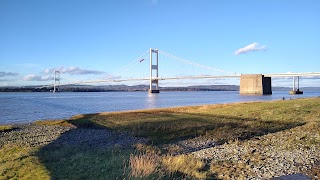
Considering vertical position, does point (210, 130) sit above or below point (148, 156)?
below

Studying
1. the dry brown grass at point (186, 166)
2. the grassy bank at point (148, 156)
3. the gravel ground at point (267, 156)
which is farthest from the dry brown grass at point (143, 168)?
the gravel ground at point (267, 156)

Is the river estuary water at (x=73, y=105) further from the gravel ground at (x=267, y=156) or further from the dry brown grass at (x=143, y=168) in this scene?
the dry brown grass at (x=143, y=168)

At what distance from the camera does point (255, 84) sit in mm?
88688

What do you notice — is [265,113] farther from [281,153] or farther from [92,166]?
[92,166]

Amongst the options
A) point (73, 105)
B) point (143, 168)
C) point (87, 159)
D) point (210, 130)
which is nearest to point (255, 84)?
point (73, 105)

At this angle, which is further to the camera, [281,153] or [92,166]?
[281,153]

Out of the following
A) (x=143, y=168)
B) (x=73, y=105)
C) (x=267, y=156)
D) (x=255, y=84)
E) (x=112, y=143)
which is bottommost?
(x=73, y=105)

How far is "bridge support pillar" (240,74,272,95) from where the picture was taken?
87.4 meters

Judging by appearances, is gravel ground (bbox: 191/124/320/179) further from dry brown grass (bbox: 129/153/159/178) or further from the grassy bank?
dry brown grass (bbox: 129/153/159/178)

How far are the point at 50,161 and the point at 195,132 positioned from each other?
6172 millimetres

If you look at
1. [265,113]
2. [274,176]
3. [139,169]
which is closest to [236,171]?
[274,176]

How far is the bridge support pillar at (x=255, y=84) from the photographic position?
8744 centimetres

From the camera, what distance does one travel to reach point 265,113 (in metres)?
17.2

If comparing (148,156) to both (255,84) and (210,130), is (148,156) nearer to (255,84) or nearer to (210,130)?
(210,130)
